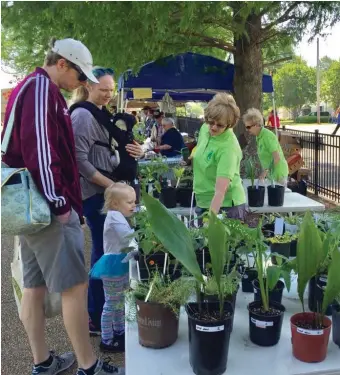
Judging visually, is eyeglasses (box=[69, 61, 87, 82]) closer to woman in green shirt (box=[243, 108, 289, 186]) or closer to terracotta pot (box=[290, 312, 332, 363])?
terracotta pot (box=[290, 312, 332, 363])

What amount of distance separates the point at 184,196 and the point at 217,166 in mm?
1074

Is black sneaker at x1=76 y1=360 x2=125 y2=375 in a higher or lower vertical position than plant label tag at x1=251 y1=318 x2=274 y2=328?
lower

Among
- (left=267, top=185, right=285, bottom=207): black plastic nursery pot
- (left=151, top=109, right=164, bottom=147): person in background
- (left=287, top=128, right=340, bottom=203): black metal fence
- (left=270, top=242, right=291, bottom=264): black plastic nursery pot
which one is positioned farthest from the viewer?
(left=151, top=109, right=164, bottom=147): person in background

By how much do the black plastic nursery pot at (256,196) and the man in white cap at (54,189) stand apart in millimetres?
1798

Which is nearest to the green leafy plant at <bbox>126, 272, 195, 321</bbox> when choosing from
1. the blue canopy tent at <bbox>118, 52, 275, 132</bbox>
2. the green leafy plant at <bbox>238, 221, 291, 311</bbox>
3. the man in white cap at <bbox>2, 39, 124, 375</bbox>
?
the green leafy plant at <bbox>238, 221, 291, 311</bbox>

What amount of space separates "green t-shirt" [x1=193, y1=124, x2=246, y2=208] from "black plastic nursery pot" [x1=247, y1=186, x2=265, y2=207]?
2.57 ft

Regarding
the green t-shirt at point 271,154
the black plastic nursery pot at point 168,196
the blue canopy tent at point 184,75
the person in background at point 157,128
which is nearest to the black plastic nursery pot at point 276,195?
the green t-shirt at point 271,154

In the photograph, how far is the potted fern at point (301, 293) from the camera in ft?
4.33

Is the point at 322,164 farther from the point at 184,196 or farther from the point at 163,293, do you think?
the point at 163,293

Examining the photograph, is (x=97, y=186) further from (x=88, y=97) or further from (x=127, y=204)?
(x=88, y=97)

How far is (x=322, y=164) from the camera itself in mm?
8891

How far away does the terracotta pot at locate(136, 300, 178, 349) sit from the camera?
143 centimetres

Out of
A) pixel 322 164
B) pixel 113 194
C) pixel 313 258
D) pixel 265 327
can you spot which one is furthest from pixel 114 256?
pixel 322 164

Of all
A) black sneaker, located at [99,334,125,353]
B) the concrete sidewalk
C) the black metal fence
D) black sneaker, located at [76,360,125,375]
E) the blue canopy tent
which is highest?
the blue canopy tent
